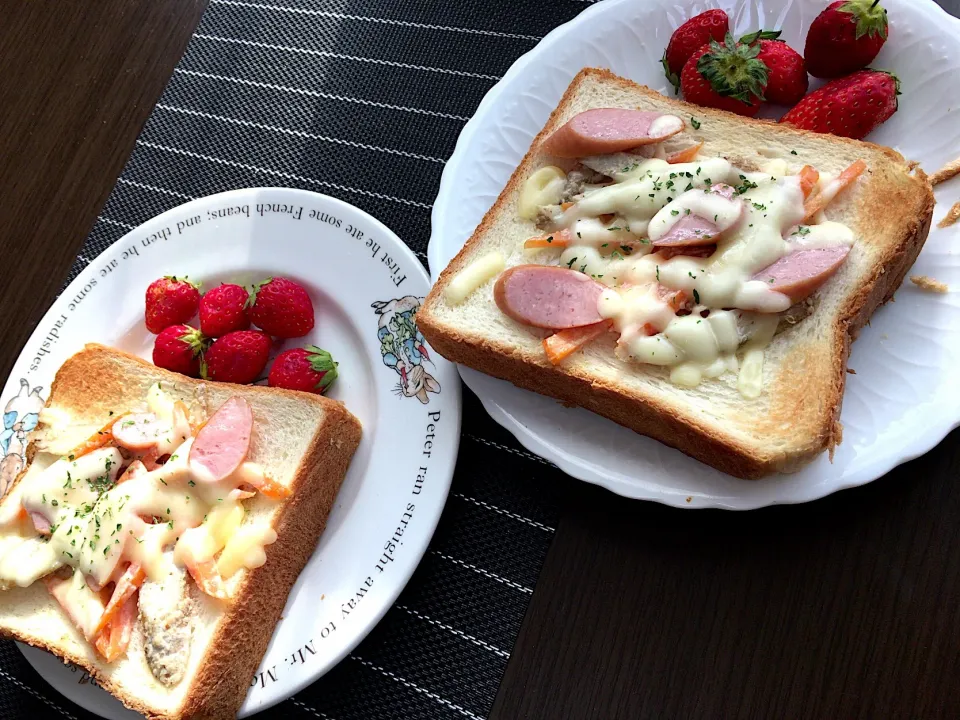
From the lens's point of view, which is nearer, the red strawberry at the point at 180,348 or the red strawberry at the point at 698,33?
the red strawberry at the point at 698,33

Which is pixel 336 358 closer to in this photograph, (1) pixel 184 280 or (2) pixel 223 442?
(2) pixel 223 442

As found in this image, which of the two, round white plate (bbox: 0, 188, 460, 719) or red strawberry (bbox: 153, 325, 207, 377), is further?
red strawberry (bbox: 153, 325, 207, 377)

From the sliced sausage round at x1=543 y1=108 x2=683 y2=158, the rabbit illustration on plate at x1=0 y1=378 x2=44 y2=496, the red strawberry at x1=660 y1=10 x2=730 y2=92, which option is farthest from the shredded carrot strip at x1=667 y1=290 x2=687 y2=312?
the rabbit illustration on plate at x1=0 y1=378 x2=44 y2=496

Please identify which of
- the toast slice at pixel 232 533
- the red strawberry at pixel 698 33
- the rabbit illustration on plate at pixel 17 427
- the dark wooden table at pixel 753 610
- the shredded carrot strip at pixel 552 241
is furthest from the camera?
the rabbit illustration on plate at pixel 17 427

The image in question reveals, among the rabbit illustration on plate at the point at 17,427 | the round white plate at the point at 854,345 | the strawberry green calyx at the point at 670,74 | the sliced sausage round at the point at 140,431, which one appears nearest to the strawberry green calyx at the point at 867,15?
the round white plate at the point at 854,345

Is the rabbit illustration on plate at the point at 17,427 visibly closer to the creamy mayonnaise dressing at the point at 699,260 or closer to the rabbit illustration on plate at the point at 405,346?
the rabbit illustration on plate at the point at 405,346

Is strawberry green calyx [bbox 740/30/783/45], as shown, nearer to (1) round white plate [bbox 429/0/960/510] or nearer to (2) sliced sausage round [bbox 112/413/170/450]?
(1) round white plate [bbox 429/0/960/510]
